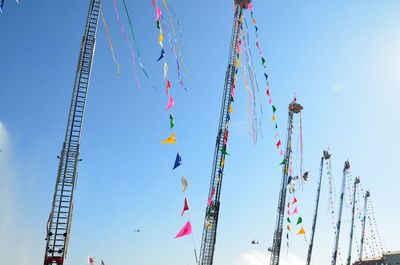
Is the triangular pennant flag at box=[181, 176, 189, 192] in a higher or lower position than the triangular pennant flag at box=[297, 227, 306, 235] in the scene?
higher

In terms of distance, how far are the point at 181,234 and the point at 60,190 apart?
6607mm

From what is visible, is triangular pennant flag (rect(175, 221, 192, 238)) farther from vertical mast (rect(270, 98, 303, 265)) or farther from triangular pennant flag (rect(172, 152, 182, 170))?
vertical mast (rect(270, 98, 303, 265))

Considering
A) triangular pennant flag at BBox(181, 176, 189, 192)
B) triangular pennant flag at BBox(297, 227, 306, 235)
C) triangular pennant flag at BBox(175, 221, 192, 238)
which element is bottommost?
triangular pennant flag at BBox(297, 227, 306, 235)

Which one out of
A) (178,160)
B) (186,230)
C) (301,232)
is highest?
(178,160)

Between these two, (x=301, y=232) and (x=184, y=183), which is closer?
(x=184, y=183)

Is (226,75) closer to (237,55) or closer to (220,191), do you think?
(237,55)

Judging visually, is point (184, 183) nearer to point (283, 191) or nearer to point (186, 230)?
point (186, 230)

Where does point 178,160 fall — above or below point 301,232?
above

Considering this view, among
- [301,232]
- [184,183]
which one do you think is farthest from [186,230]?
[301,232]

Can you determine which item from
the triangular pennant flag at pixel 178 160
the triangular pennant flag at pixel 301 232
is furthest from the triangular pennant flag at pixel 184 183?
the triangular pennant flag at pixel 301 232

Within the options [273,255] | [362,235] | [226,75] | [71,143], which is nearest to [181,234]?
[71,143]

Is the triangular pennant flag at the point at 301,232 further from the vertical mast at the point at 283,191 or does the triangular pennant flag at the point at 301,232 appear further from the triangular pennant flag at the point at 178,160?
the triangular pennant flag at the point at 178,160

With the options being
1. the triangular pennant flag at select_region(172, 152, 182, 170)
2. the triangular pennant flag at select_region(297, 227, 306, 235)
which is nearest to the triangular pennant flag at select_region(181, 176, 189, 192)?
the triangular pennant flag at select_region(172, 152, 182, 170)

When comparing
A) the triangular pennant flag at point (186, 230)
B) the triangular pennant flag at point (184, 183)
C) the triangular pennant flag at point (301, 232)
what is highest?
the triangular pennant flag at point (184, 183)
